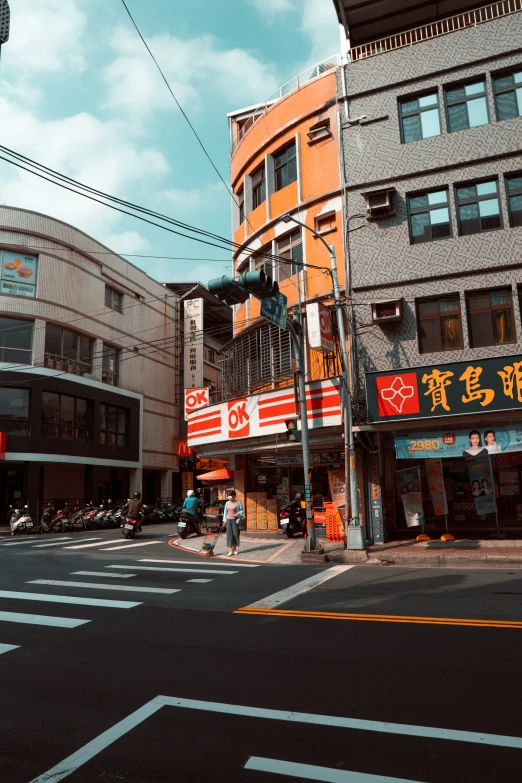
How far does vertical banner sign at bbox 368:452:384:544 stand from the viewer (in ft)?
55.5

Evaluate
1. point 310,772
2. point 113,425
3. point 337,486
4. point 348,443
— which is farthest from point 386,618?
point 113,425

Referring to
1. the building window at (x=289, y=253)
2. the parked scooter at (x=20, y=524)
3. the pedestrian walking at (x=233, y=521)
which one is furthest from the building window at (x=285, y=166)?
the parked scooter at (x=20, y=524)

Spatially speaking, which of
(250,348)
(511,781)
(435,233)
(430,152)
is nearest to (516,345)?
(435,233)

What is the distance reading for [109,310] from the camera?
3688cm

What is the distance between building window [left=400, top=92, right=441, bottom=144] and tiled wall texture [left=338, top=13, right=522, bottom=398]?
256 mm

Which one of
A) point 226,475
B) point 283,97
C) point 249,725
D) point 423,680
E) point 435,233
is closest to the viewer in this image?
point 249,725

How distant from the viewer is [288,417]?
18062mm

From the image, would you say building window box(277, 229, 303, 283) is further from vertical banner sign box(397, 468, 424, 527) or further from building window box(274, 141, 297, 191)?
vertical banner sign box(397, 468, 424, 527)

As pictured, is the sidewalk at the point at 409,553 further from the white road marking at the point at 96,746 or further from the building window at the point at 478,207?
the white road marking at the point at 96,746

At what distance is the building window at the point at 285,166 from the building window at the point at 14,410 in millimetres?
17276

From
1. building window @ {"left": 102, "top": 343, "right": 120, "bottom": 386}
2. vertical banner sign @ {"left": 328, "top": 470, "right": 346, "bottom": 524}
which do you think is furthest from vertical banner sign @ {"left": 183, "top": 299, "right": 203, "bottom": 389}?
vertical banner sign @ {"left": 328, "top": 470, "right": 346, "bottom": 524}

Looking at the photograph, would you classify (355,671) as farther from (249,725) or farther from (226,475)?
(226,475)

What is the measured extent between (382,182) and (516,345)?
6686mm

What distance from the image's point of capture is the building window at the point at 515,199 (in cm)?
1652
